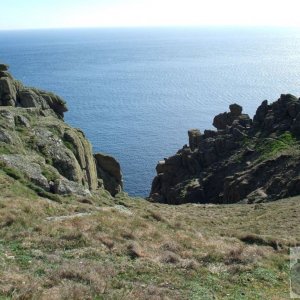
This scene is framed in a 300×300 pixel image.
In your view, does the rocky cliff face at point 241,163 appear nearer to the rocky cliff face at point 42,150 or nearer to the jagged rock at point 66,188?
the rocky cliff face at point 42,150

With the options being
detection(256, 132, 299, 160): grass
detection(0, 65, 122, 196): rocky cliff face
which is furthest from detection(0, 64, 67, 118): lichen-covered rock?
detection(256, 132, 299, 160): grass

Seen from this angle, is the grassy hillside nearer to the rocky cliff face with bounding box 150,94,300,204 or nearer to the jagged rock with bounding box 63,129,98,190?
the jagged rock with bounding box 63,129,98,190

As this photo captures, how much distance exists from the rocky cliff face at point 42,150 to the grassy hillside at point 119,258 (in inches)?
196

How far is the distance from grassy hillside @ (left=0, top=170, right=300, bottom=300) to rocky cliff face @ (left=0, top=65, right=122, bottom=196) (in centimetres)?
498

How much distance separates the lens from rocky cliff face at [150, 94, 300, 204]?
66688 mm

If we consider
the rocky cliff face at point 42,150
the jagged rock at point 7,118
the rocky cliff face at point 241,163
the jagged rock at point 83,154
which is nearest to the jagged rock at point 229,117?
the rocky cliff face at point 241,163

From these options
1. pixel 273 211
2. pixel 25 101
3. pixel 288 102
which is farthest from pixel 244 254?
pixel 288 102

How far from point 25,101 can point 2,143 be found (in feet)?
77.2

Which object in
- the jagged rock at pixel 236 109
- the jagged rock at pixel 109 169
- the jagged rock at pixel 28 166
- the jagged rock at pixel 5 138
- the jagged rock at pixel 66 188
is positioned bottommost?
the jagged rock at pixel 109 169

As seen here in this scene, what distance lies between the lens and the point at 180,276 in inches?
765

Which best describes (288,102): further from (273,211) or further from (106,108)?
(106,108)

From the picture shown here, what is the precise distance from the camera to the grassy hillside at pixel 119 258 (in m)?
16.9

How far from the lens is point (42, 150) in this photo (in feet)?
150

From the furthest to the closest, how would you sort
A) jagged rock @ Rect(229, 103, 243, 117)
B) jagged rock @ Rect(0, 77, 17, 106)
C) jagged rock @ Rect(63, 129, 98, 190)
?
1. jagged rock @ Rect(229, 103, 243, 117)
2. jagged rock @ Rect(0, 77, 17, 106)
3. jagged rock @ Rect(63, 129, 98, 190)
